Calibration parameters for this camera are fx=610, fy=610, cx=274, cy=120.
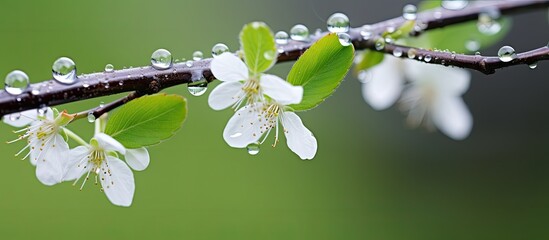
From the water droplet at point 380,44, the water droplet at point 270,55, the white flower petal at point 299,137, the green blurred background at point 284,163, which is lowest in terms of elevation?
the white flower petal at point 299,137

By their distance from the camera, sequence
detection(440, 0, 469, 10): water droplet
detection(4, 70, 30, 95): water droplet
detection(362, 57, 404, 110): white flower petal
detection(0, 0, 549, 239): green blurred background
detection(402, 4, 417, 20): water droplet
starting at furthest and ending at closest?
detection(0, 0, 549, 239): green blurred background
detection(362, 57, 404, 110): white flower petal
detection(440, 0, 469, 10): water droplet
detection(402, 4, 417, 20): water droplet
detection(4, 70, 30, 95): water droplet

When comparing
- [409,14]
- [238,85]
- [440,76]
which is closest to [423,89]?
[440,76]

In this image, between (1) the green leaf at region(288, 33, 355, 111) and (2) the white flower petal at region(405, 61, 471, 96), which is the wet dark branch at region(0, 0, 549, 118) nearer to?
(1) the green leaf at region(288, 33, 355, 111)

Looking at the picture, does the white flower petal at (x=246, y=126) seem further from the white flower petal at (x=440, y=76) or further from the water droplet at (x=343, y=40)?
the white flower petal at (x=440, y=76)

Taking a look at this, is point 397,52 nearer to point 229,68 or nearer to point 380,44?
point 380,44

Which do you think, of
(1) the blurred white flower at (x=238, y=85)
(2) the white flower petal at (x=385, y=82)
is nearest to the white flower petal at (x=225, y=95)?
(1) the blurred white flower at (x=238, y=85)

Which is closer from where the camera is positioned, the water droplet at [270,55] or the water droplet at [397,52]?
the water droplet at [270,55]

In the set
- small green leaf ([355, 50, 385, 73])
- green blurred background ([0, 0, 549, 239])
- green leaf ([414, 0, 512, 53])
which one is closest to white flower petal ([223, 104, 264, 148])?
small green leaf ([355, 50, 385, 73])

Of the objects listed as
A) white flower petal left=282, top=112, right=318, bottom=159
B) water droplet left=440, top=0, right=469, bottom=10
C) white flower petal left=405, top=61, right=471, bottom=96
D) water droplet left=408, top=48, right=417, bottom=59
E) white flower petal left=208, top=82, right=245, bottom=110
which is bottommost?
white flower petal left=282, top=112, right=318, bottom=159
